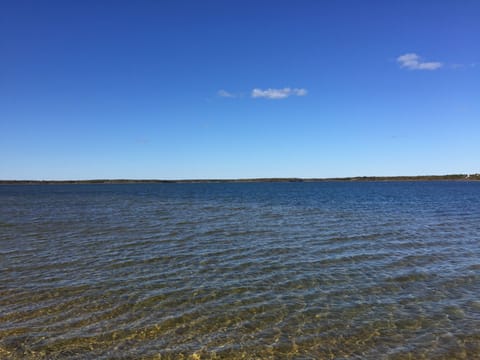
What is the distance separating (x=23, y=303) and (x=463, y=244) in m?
20.9

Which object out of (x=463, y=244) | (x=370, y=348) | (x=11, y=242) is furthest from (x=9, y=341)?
(x=463, y=244)

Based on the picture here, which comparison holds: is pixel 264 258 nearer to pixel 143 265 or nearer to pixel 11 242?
pixel 143 265

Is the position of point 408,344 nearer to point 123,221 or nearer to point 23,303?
point 23,303

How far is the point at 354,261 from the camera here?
1556cm

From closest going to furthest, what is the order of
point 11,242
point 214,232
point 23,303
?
point 23,303 < point 11,242 < point 214,232

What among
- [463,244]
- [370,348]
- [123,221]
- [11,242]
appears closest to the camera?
[370,348]

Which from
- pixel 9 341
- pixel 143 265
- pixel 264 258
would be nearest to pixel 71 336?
pixel 9 341

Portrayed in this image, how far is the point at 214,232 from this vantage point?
2388cm

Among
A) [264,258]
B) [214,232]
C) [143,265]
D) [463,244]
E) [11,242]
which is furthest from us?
[214,232]

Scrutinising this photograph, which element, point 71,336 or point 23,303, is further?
point 23,303

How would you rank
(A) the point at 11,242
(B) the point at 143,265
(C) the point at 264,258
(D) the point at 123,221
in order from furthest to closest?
(D) the point at 123,221
(A) the point at 11,242
(C) the point at 264,258
(B) the point at 143,265

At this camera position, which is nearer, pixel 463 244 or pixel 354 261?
pixel 354 261

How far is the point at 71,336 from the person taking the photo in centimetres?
839

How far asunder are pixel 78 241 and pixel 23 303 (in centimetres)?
1054
